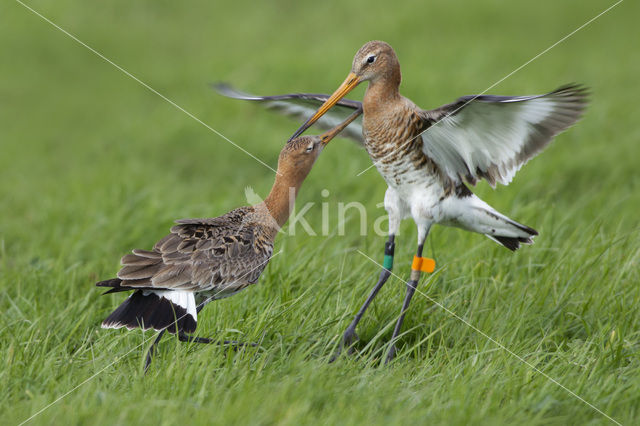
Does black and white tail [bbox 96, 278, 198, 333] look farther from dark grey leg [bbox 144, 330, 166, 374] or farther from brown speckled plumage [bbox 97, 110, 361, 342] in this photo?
dark grey leg [bbox 144, 330, 166, 374]

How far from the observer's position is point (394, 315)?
491 cm

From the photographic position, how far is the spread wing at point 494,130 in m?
4.15

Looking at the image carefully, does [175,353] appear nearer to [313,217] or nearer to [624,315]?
[624,315]

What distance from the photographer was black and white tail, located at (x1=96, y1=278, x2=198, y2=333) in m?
3.95

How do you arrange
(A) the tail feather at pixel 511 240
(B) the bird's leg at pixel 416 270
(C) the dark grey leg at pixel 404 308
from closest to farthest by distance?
(C) the dark grey leg at pixel 404 308, (B) the bird's leg at pixel 416 270, (A) the tail feather at pixel 511 240

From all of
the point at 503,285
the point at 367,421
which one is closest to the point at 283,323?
the point at 367,421

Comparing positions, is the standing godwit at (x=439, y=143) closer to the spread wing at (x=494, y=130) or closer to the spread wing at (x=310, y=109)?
the spread wing at (x=494, y=130)

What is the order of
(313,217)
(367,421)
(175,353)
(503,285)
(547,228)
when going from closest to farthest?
(367,421) → (175,353) → (503,285) → (547,228) → (313,217)

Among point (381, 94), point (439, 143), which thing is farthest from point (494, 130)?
point (381, 94)

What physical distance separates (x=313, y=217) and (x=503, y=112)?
4.09 meters

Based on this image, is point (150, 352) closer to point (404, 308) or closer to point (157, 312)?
point (157, 312)

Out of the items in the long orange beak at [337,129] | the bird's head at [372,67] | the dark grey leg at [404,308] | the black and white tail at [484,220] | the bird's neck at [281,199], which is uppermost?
the bird's head at [372,67]

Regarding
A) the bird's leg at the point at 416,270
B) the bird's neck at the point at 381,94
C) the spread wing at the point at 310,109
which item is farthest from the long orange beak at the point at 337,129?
the bird's leg at the point at 416,270

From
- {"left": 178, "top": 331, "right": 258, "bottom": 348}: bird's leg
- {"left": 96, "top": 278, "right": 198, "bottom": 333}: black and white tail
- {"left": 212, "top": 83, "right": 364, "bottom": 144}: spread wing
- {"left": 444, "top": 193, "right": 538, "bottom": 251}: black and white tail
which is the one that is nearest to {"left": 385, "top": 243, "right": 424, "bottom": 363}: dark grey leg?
{"left": 444, "top": 193, "right": 538, "bottom": 251}: black and white tail
